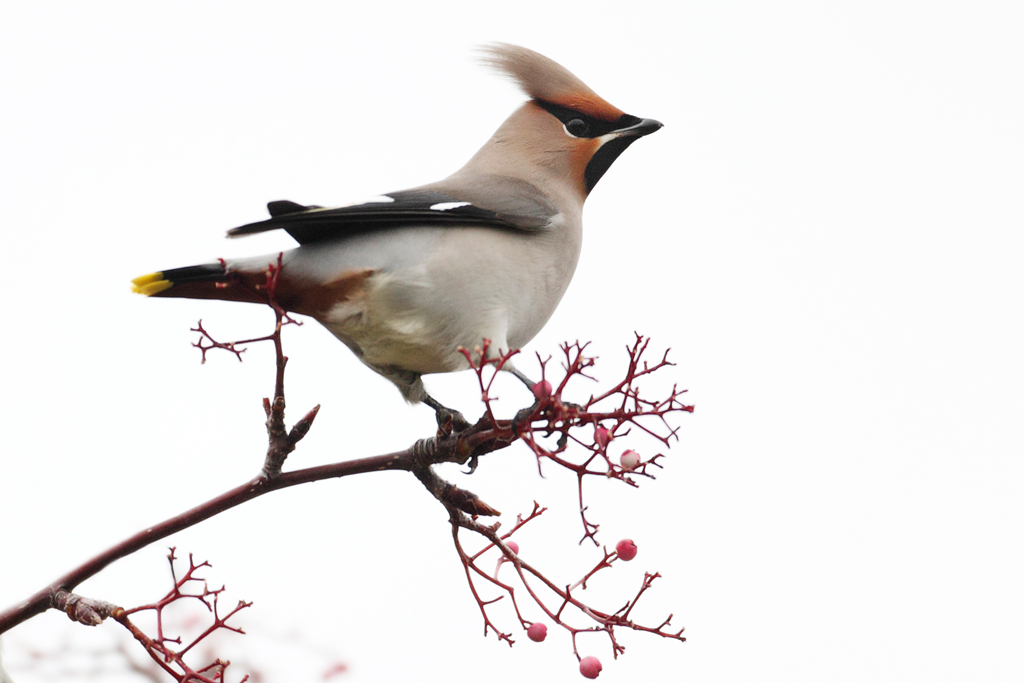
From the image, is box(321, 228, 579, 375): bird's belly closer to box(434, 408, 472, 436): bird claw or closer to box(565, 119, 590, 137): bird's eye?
box(434, 408, 472, 436): bird claw

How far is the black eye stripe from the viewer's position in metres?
3.67

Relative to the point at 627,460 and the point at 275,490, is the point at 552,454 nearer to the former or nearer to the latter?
the point at 627,460

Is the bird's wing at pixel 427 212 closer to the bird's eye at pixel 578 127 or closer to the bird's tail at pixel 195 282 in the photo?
the bird's tail at pixel 195 282

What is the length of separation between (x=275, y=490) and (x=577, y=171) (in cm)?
195

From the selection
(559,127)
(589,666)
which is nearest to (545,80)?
(559,127)

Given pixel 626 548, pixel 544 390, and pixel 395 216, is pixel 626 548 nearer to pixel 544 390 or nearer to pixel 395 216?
pixel 544 390

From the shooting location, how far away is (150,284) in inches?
102

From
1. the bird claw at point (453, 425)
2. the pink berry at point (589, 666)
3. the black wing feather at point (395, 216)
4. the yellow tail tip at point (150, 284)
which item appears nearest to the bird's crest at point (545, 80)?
the black wing feather at point (395, 216)

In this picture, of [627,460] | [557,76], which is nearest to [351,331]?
[627,460]

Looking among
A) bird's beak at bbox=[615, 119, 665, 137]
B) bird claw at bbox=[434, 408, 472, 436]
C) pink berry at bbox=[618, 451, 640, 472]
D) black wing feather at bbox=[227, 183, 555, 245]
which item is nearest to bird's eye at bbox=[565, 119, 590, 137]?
bird's beak at bbox=[615, 119, 665, 137]

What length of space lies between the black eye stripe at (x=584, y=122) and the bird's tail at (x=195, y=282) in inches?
59.7

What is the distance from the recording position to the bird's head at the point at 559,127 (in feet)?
12.1

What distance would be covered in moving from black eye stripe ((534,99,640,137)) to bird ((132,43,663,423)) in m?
0.39

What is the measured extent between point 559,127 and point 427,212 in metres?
1.00
